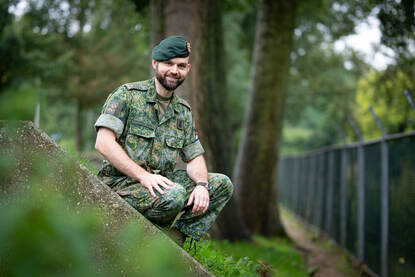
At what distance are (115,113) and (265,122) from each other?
24.5 feet

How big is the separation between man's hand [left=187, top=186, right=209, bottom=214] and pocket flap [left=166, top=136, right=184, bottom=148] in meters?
0.34

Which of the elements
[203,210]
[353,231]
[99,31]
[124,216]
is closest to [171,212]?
[203,210]

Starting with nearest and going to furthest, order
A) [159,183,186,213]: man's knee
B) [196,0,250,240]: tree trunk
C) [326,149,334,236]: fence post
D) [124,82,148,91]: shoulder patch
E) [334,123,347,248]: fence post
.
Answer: [159,183,186,213]: man's knee, [124,82,148,91]: shoulder patch, [196,0,250,240]: tree trunk, [334,123,347,248]: fence post, [326,149,334,236]: fence post

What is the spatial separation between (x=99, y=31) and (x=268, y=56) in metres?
16.2

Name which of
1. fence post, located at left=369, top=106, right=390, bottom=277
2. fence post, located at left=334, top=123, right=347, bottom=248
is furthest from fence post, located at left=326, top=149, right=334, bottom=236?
fence post, located at left=369, top=106, right=390, bottom=277

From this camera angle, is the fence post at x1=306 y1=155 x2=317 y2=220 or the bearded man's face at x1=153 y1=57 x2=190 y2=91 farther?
the fence post at x1=306 y1=155 x2=317 y2=220

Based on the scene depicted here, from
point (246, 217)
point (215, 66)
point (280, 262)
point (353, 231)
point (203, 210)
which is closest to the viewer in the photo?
point (203, 210)

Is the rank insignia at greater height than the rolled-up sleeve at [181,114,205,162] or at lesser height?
greater

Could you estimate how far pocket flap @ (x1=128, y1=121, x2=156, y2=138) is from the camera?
10.0 feet

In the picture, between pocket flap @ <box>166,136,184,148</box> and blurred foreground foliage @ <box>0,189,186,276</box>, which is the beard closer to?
pocket flap @ <box>166,136,184,148</box>

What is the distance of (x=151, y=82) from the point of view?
324 centimetres

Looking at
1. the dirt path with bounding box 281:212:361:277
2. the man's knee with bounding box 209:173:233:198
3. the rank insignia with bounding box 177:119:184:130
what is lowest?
the dirt path with bounding box 281:212:361:277

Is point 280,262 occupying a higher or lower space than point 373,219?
lower

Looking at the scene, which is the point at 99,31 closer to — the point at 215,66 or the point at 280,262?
the point at 215,66
